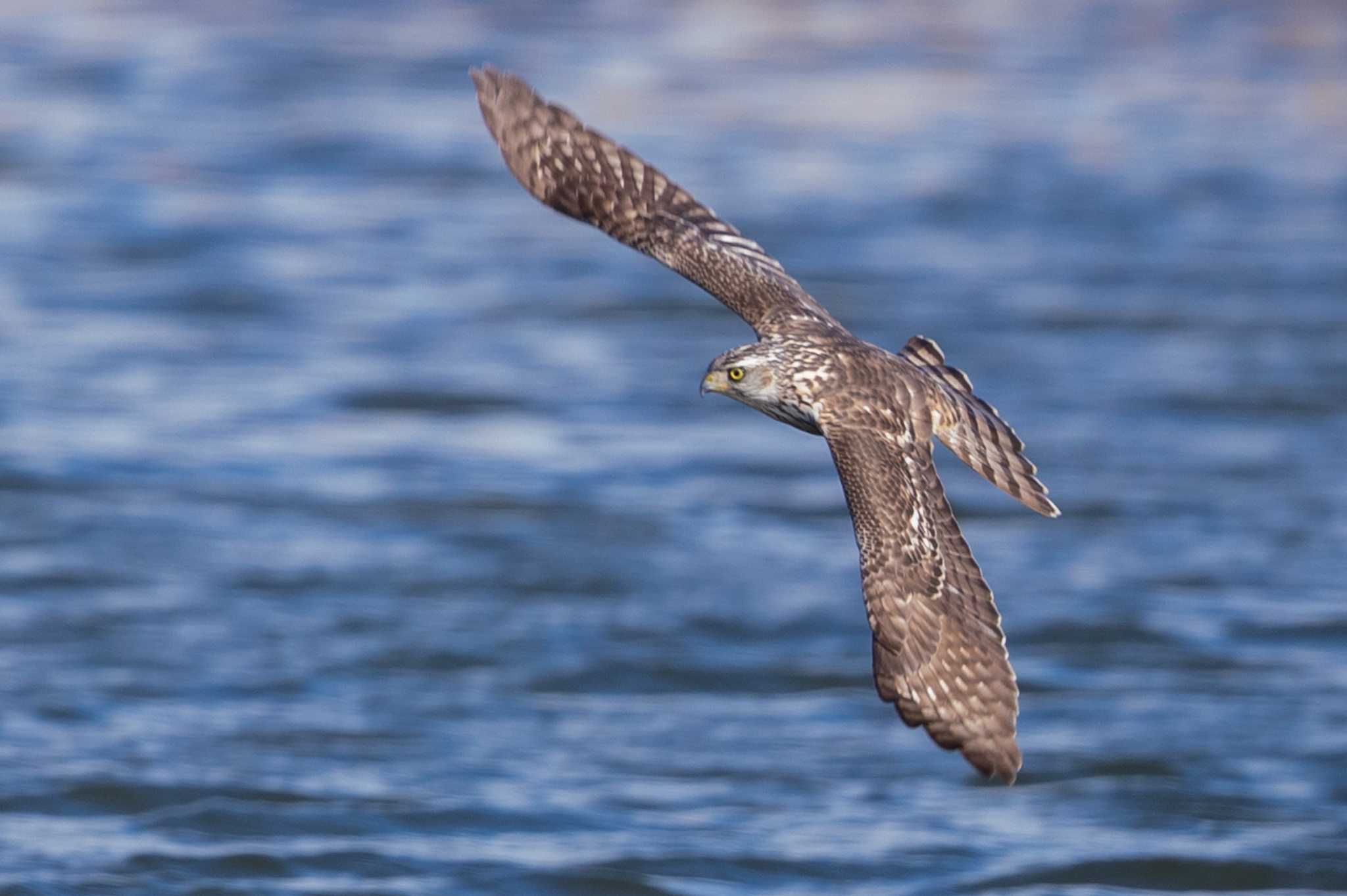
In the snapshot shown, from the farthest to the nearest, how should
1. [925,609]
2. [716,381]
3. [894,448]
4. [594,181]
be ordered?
1. [594,181]
2. [716,381]
3. [894,448]
4. [925,609]

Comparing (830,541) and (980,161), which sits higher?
(980,161)

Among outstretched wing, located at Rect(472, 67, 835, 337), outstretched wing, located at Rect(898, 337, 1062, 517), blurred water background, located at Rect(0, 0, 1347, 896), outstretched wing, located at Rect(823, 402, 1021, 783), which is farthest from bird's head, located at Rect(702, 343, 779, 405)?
blurred water background, located at Rect(0, 0, 1347, 896)

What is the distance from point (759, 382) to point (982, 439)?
0.70m

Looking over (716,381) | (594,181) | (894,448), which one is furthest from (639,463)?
(894,448)

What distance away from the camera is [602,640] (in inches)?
634

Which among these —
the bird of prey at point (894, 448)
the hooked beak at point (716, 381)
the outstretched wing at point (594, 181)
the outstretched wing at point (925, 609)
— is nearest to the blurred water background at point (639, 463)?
the outstretched wing at point (594, 181)

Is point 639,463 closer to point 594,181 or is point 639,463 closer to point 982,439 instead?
point 594,181

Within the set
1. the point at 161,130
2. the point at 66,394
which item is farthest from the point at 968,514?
the point at 161,130

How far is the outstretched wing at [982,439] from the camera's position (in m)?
7.89

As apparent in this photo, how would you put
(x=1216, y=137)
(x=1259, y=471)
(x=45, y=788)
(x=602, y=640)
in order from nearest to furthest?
1. (x=45, y=788)
2. (x=602, y=640)
3. (x=1259, y=471)
4. (x=1216, y=137)

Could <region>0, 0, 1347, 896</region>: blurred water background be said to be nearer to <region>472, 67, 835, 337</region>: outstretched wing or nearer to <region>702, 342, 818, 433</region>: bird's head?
<region>472, 67, 835, 337</region>: outstretched wing

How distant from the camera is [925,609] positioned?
7.66 m

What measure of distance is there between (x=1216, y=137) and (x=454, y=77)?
336 inches

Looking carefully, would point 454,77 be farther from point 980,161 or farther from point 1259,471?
point 1259,471
